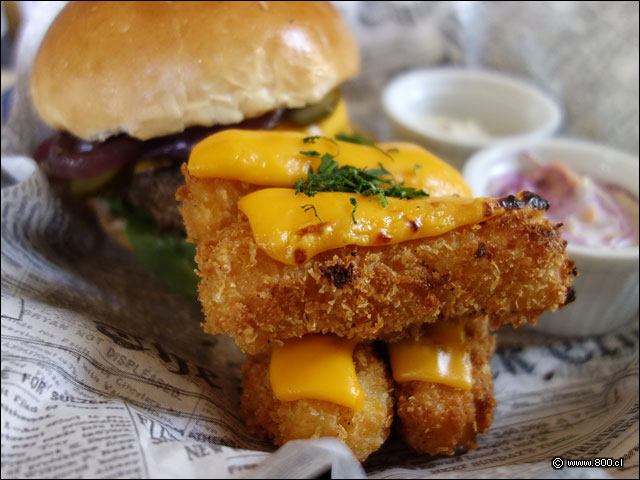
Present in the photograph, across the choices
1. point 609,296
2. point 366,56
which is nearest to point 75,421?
point 609,296

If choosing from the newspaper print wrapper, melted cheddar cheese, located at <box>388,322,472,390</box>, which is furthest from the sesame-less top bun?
melted cheddar cheese, located at <box>388,322,472,390</box>

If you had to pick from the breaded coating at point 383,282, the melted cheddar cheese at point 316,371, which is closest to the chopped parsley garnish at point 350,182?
the breaded coating at point 383,282

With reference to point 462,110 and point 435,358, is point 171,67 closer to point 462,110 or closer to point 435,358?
point 435,358

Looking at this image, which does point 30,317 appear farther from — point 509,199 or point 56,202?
point 509,199

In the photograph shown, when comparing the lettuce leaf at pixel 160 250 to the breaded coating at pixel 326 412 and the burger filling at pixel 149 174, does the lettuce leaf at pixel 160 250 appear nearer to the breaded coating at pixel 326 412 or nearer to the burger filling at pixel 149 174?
the burger filling at pixel 149 174

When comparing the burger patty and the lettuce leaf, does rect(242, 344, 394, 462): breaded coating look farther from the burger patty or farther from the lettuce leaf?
the burger patty
